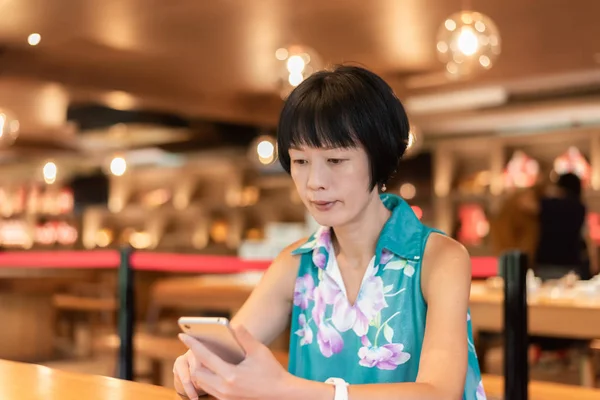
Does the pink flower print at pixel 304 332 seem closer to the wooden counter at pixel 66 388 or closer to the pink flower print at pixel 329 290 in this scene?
the pink flower print at pixel 329 290

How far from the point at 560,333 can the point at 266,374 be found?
2703mm

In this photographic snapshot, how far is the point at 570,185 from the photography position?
186 inches

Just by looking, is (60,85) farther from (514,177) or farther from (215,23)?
(514,177)

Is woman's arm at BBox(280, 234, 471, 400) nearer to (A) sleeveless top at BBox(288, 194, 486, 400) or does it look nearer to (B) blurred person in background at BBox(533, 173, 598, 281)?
(A) sleeveless top at BBox(288, 194, 486, 400)

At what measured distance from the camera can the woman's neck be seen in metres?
1.49

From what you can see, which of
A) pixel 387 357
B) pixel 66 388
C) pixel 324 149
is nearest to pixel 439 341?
pixel 387 357

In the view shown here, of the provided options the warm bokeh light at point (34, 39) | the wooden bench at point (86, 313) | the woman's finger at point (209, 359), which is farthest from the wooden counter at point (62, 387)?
the wooden bench at point (86, 313)

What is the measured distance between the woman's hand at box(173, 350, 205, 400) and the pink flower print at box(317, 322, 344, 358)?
0.25m

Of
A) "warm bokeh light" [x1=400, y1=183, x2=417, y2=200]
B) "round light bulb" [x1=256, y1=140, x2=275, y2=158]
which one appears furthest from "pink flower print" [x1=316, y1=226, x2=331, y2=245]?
"warm bokeh light" [x1=400, y1=183, x2=417, y2=200]

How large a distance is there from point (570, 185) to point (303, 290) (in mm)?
3559

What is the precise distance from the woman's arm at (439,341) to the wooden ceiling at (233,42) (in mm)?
3323

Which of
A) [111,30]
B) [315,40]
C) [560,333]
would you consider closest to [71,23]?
[111,30]

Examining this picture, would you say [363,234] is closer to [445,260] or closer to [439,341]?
[445,260]

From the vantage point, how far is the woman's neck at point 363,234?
1.49 meters
